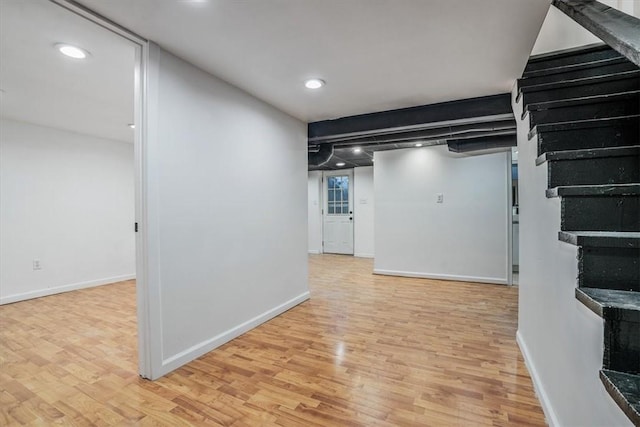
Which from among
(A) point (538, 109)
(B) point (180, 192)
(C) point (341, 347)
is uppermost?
(A) point (538, 109)

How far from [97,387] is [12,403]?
414 millimetres

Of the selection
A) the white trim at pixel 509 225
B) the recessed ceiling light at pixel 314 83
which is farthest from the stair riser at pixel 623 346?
the white trim at pixel 509 225

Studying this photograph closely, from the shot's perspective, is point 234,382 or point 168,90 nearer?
point 234,382

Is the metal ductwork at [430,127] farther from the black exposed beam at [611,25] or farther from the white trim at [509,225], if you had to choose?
the black exposed beam at [611,25]

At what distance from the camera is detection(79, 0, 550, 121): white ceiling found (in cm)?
166

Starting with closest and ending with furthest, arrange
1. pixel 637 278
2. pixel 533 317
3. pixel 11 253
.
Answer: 1. pixel 637 278
2. pixel 533 317
3. pixel 11 253

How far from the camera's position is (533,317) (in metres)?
2.05

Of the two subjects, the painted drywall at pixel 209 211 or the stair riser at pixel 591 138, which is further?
the painted drywall at pixel 209 211

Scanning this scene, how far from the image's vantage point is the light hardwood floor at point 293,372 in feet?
5.49

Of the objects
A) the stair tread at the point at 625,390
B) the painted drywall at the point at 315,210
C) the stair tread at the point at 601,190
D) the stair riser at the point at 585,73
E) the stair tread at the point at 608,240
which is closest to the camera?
the stair tread at the point at 625,390

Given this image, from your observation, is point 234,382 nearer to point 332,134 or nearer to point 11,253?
point 332,134

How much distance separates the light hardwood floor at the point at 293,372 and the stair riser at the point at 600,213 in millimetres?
1095

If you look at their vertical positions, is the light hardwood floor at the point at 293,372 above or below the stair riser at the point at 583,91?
below

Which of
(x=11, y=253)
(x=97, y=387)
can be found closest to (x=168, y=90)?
(x=97, y=387)
